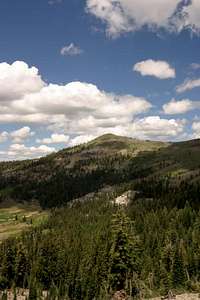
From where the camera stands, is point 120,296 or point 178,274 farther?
point 178,274

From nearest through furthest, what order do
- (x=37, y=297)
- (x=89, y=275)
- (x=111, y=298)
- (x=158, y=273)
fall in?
(x=111, y=298), (x=37, y=297), (x=89, y=275), (x=158, y=273)

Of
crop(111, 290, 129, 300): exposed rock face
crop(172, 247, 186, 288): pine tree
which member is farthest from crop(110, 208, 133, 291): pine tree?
crop(172, 247, 186, 288): pine tree

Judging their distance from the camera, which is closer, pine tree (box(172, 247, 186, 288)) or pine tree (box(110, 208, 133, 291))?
pine tree (box(110, 208, 133, 291))

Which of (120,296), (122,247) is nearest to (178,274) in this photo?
(120,296)

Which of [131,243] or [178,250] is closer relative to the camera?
[131,243]

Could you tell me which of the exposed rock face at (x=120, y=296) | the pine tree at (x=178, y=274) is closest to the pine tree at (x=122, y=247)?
the exposed rock face at (x=120, y=296)

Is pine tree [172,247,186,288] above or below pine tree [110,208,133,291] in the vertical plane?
below

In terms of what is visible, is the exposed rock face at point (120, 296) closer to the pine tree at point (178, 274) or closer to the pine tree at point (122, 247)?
the pine tree at point (122, 247)

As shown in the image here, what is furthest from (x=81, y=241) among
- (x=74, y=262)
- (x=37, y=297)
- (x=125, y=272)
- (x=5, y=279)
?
(x=125, y=272)

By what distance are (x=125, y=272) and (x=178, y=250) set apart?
56.5 meters

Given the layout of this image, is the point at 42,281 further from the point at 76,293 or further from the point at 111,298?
the point at 111,298

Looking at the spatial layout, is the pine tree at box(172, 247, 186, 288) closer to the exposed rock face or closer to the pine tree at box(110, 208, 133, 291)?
the exposed rock face

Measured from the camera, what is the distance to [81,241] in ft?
633

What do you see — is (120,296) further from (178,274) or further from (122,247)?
(178,274)
